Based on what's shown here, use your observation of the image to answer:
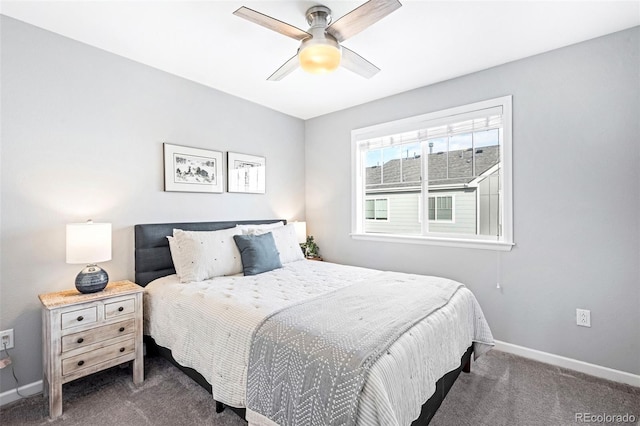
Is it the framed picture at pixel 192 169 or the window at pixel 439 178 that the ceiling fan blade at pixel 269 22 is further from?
the window at pixel 439 178

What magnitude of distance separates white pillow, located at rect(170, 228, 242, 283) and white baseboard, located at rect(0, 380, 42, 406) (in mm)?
1167

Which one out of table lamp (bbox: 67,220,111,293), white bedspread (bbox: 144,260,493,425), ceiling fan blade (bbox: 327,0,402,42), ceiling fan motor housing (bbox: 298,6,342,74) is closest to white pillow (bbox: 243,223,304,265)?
white bedspread (bbox: 144,260,493,425)

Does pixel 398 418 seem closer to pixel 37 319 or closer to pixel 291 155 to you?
pixel 37 319

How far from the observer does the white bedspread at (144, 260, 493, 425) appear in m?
1.26

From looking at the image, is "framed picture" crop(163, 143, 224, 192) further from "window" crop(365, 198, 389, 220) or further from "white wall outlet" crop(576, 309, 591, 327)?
"white wall outlet" crop(576, 309, 591, 327)

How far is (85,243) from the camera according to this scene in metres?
2.07

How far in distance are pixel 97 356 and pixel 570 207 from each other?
3740mm

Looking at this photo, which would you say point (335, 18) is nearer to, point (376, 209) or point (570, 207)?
point (376, 209)

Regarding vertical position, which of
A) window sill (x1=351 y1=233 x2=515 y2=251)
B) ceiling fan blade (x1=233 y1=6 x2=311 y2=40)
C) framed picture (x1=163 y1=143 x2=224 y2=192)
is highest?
ceiling fan blade (x1=233 y1=6 x2=311 y2=40)

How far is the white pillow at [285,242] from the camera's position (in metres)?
3.14

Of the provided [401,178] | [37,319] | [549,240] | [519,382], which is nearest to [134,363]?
[37,319]

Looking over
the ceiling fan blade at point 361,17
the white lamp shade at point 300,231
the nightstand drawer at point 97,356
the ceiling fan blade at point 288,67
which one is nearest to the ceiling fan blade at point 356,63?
the ceiling fan blade at point 361,17
